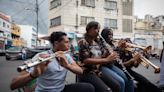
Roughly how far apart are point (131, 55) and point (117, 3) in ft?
109

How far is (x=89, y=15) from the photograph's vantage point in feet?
116

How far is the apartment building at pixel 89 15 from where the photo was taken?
3362 centimetres

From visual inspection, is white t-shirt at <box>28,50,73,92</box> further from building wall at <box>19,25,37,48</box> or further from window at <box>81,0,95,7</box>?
building wall at <box>19,25,37,48</box>

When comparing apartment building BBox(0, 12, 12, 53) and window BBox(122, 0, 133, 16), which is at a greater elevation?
window BBox(122, 0, 133, 16)

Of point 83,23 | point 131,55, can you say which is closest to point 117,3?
point 83,23

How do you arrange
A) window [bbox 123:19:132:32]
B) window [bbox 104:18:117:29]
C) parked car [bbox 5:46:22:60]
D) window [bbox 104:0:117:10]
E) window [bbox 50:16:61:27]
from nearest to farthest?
parked car [bbox 5:46:22:60], window [bbox 50:16:61:27], window [bbox 104:18:117:29], window [bbox 104:0:117:10], window [bbox 123:19:132:32]

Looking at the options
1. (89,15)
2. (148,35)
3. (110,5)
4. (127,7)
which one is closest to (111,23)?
(110,5)

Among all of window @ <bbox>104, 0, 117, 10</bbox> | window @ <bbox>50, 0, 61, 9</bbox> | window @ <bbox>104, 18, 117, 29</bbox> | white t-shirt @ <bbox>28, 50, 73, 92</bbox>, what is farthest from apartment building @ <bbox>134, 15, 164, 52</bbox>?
white t-shirt @ <bbox>28, 50, 73, 92</bbox>

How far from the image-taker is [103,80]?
14.2ft

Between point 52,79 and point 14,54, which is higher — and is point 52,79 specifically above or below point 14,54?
above

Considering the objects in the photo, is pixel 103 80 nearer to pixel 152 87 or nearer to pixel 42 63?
pixel 152 87

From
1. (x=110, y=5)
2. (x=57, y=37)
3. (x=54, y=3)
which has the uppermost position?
(x=54, y=3)

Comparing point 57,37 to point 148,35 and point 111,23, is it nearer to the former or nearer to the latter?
point 111,23

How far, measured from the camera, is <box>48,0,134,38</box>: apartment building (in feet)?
110
